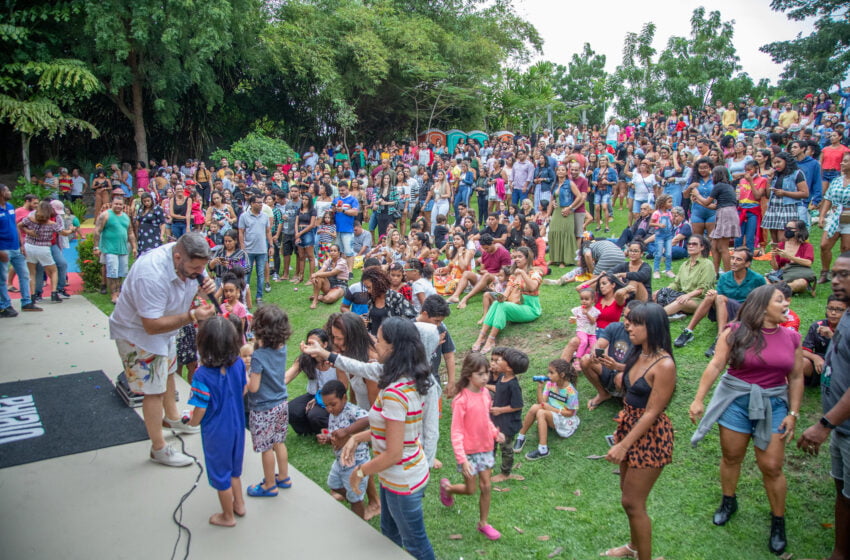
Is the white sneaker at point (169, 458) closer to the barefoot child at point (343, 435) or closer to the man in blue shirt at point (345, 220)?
the barefoot child at point (343, 435)

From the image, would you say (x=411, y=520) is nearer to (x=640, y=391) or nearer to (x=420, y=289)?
(x=640, y=391)

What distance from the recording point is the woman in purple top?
3.98 metres

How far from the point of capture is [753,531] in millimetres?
4332

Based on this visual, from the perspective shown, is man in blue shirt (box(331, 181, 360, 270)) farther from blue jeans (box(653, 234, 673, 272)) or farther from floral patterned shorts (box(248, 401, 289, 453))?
floral patterned shorts (box(248, 401, 289, 453))

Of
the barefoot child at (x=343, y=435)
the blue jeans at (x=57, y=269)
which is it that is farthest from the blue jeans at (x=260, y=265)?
the barefoot child at (x=343, y=435)

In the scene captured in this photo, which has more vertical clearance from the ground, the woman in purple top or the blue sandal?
the woman in purple top

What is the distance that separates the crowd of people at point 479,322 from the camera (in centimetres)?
379

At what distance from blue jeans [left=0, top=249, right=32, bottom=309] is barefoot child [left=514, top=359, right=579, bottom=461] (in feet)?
25.4

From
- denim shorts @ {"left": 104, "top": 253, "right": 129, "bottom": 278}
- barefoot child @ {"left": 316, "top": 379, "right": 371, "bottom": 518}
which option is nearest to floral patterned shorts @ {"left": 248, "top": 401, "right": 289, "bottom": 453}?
barefoot child @ {"left": 316, "top": 379, "right": 371, "bottom": 518}

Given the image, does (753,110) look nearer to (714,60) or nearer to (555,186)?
(555,186)

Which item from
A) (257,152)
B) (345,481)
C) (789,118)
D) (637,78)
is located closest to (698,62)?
(637,78)

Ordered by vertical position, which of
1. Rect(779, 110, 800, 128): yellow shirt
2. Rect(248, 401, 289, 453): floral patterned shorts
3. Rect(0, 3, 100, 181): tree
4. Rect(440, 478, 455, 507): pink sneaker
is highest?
Rect(0, 3, 100, 181): tree

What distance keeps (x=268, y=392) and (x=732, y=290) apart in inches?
192

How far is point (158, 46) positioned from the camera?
2064cm
